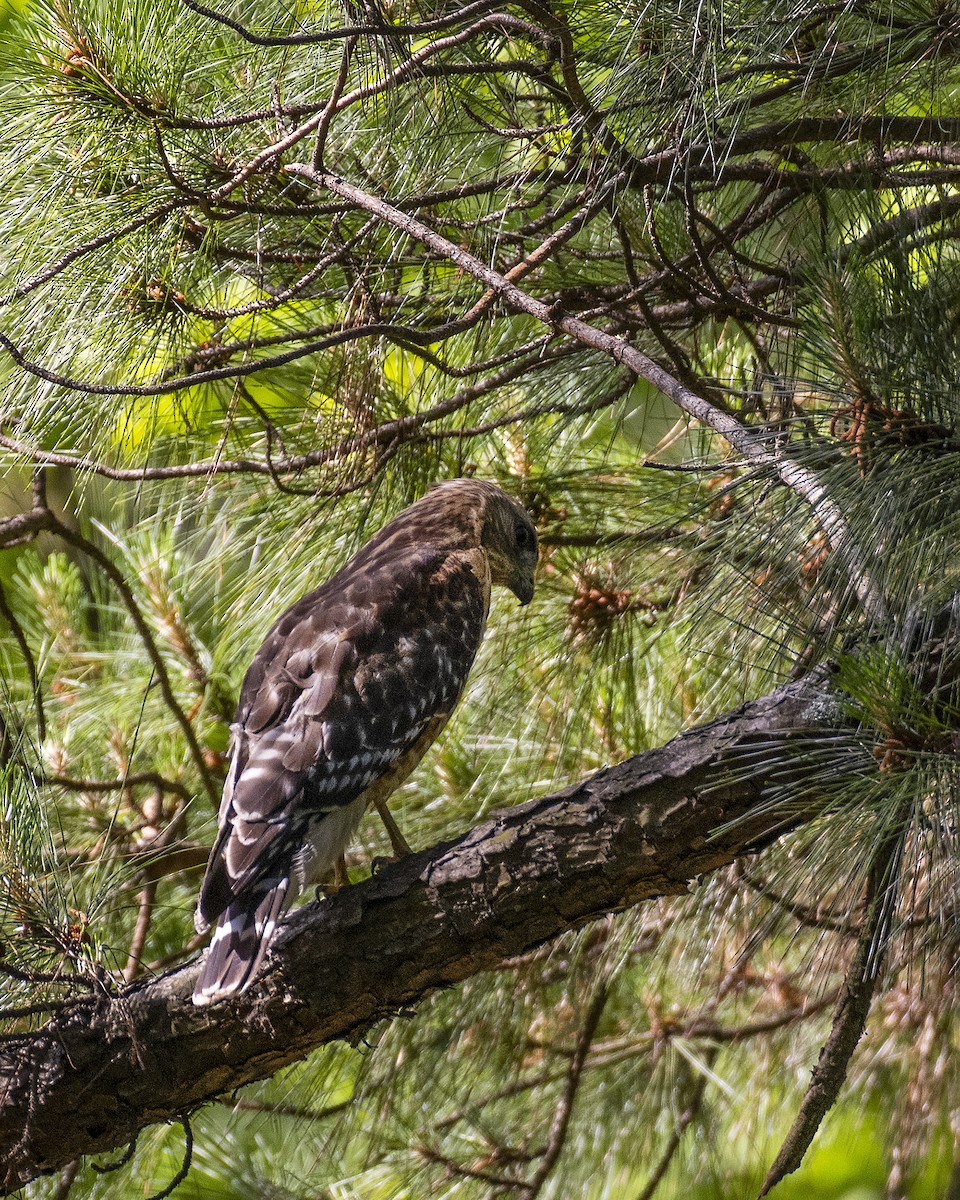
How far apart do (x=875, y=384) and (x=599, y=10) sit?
0.89m

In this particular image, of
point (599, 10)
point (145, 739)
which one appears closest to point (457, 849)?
point (599, 10)

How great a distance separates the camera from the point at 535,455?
2623mm

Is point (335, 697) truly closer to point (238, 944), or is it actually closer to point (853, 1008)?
point (238, 944)

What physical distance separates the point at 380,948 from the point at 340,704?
0.50 m

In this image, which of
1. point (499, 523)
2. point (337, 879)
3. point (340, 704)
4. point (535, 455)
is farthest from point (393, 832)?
point (535, 455)

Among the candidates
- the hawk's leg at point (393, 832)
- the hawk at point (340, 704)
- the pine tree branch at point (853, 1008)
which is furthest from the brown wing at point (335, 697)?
Result: the pine tree branch at point (853, 1008)

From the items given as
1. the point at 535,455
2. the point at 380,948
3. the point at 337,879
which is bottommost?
the point at 380,948

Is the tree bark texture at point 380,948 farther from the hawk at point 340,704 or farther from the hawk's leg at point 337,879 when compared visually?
the hawk's leg at point 337,879

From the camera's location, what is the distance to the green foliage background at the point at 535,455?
1398 millimetres

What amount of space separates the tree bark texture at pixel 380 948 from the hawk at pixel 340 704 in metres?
0.09

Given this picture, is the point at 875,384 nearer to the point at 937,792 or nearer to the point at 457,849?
the point at 937,792

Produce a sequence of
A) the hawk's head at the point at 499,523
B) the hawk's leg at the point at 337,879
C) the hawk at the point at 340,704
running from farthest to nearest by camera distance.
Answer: the hawk's head at the point at 499,523 → the hawk's leg at the point at 337,879 → the hawk at the point at 340,704

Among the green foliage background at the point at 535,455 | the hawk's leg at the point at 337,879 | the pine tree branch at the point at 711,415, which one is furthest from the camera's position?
the hawk's leg at the point at 337,879

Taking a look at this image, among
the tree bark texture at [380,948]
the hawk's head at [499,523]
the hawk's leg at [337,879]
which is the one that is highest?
the hawk's head at [499,523]
